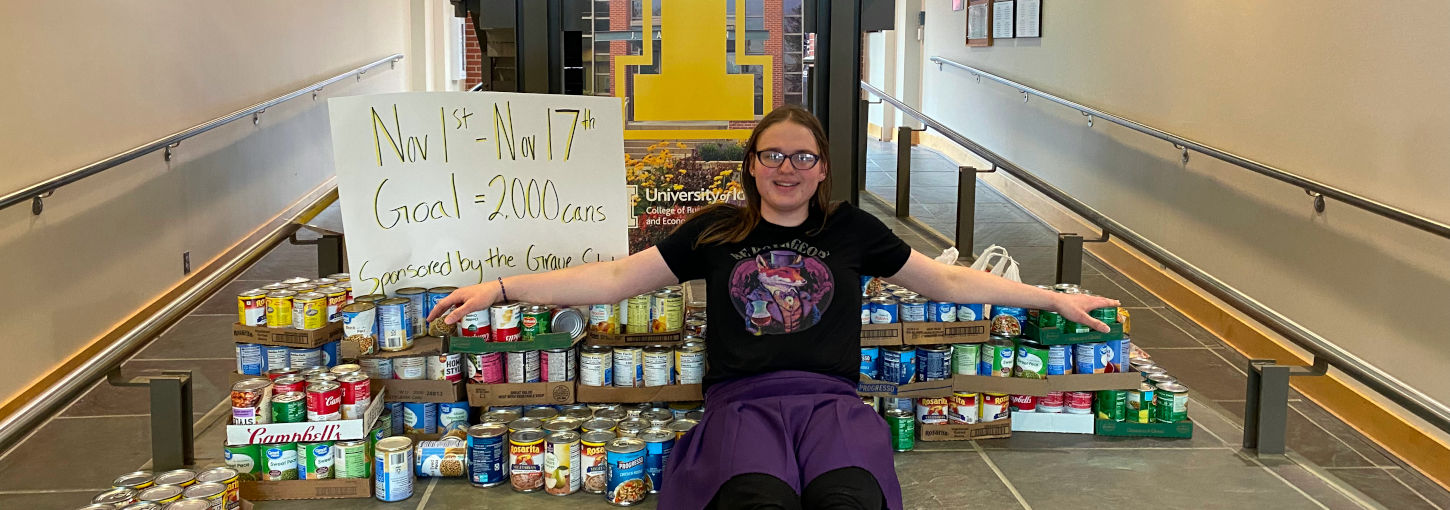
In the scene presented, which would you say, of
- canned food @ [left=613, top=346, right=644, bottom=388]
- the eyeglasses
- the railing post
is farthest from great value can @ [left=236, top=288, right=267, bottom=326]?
the railing post

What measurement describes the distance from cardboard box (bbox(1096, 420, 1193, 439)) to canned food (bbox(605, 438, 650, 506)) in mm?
1424

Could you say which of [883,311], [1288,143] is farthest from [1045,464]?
[1288,143]

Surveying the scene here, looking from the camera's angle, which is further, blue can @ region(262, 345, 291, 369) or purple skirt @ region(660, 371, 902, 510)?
blue can @ region(262, 345, 291, 369)

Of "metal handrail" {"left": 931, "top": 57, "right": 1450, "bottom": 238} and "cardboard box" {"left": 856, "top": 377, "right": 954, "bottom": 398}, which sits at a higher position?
"metal handrail" {"left": 931, "top": 57, "right": 1450, "bottom": 238}

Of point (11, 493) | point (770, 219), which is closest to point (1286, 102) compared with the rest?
point (770, 219)

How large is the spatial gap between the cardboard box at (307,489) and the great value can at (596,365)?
61 centimetres

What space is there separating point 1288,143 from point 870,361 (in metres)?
2.35

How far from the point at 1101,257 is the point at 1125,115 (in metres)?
0.79

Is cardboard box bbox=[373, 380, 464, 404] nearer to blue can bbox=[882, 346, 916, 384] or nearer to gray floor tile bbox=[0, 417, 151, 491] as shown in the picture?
gray floor tile bbox=[0, 417, 151, 491]

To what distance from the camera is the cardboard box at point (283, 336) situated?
3.00 metres

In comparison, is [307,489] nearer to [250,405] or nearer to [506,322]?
[250,405]

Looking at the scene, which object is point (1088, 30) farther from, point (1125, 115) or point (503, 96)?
point (503, 96)

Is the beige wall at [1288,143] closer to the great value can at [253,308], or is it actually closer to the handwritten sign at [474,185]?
the handwritten sign at [474,185]

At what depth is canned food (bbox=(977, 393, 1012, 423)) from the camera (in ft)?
10.9
